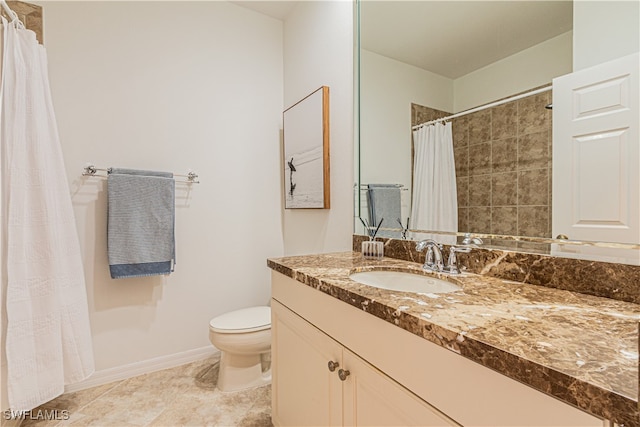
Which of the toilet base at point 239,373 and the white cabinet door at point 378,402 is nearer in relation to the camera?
the white cabinet door at point 378,402

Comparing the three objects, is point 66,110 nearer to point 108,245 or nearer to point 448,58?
point 108,245

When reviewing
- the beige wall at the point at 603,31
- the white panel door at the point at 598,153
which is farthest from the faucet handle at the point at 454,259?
the beige wall at the point at 603,31

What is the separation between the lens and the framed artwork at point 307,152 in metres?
1.89

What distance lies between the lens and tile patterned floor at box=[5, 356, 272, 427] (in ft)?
4.99

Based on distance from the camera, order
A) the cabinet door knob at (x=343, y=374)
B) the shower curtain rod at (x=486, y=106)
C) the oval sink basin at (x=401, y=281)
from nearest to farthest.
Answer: the cabinet door knob at (x=343, y=374)
the shower curtain rod at (x=486, y=106)
the oval sink basin at (x=401, y=281)

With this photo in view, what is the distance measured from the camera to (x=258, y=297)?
2.37 meters

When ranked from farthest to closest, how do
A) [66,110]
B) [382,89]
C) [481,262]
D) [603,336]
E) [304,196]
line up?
[304,196], [66,110], [382,89], [481,262], [603,336]

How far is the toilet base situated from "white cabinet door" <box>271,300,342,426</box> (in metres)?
0.47

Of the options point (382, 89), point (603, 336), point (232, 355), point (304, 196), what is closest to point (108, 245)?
point (232, 355)

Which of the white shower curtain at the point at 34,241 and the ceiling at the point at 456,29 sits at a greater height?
the ceiling at the point at 456,29

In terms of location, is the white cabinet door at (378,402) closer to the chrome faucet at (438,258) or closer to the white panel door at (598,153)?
the chrome faucet at (438,258)

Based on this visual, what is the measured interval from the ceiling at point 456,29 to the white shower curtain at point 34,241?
1635 mm

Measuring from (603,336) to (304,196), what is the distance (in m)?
1.69

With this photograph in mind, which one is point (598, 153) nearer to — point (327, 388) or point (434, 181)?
point (434, 181)
